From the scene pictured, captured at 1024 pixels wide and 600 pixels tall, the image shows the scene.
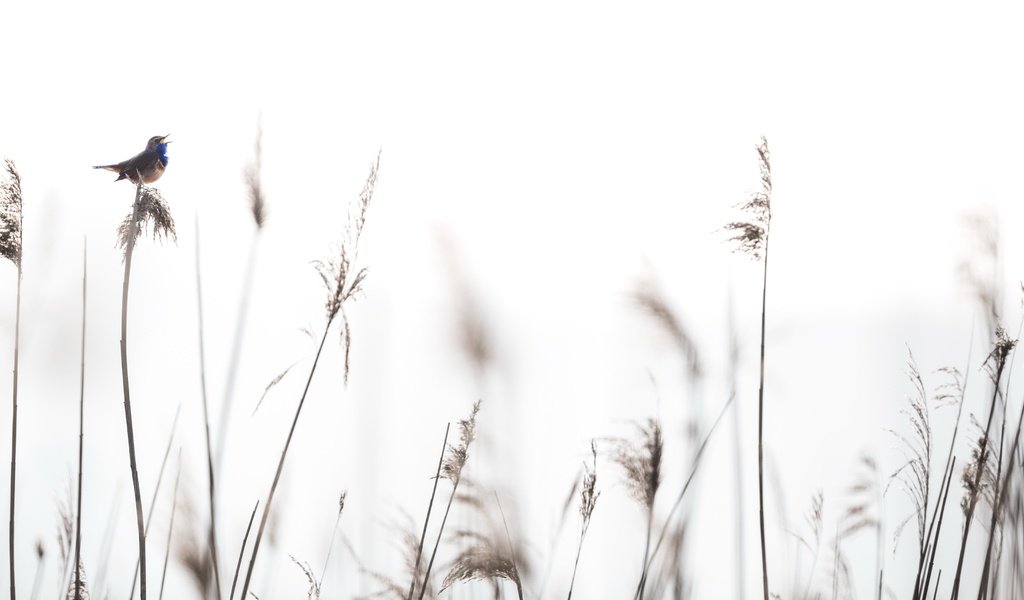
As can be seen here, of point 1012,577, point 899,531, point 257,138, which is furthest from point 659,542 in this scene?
point 257,138

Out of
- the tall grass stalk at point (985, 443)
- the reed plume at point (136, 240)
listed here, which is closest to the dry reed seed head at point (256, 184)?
the reed plume at point (136, 240)

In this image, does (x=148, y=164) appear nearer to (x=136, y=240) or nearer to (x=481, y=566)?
(x=136, y=240)

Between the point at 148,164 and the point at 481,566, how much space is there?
1.23 m

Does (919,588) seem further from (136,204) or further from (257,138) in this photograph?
(136,204)

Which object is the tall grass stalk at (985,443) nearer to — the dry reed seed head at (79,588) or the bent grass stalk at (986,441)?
the bent grass stalk at (986,441)

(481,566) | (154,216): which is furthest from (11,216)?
(481,566)

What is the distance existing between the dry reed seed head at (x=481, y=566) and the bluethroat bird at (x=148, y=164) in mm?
1147

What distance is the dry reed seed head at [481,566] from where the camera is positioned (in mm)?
1962

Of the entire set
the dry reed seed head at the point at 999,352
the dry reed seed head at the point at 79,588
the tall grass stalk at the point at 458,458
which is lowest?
the dry reed seed head at the point at 79,588

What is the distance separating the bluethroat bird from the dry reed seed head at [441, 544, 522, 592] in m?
1.15

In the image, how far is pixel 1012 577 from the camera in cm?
239

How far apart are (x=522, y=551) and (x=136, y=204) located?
42.2 inches

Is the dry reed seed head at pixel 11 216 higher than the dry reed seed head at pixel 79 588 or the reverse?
higher

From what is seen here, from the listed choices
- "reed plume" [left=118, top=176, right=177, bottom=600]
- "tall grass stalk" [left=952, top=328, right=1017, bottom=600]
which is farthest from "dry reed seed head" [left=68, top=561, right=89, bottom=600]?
"tall grass stalk" [left=952, top=328, right=1017, bottom=600]
